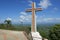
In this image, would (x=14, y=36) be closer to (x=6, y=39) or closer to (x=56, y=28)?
(x=6, y=39)

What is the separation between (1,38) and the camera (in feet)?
19.9

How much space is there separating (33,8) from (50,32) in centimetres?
594

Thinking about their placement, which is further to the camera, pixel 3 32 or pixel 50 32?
pixel 50 32

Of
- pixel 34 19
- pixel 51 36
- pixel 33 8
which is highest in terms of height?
pixel 33 8

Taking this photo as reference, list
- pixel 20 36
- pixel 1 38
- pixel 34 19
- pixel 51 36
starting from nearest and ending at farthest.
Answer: pixel 1 38 → pixel 20 36 → pixel 34 19 → pixel 51 36

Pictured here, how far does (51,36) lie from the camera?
16906 mm

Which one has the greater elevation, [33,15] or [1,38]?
[33,15]

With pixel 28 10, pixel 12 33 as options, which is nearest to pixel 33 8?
pixel 28 10

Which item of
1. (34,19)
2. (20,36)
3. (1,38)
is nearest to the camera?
(1,38)

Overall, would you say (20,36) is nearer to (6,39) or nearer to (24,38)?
(24,38)

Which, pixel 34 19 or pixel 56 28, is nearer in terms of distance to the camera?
pixel 34 19

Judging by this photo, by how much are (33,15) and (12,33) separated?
17.4ft

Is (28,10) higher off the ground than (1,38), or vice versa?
(28,10)

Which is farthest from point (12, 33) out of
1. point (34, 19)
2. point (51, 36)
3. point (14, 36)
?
point (51, 36)
